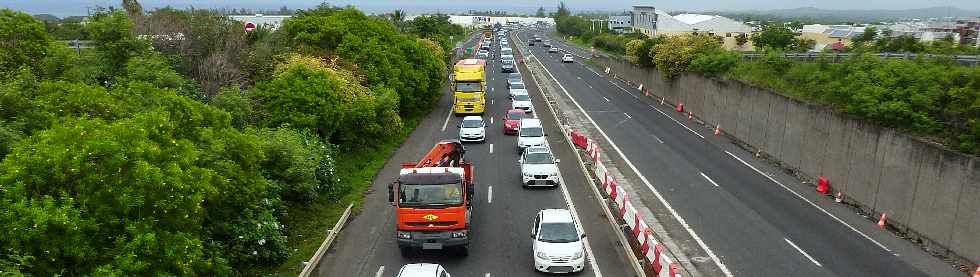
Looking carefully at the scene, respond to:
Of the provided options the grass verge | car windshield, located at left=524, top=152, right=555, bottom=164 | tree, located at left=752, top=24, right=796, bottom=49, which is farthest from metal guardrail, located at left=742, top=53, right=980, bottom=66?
tree, located at left=752, top=24, right=796, bottom=49

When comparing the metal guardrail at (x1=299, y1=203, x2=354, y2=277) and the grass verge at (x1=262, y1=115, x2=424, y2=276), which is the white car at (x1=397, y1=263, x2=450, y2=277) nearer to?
the metal guardrail at (x1=299, y1=203, x2=354, y2=277)

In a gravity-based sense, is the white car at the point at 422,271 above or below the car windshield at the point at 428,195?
below

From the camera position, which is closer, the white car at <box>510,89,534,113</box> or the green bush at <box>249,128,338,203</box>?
the green bush at <box>249,128,338,203</box>

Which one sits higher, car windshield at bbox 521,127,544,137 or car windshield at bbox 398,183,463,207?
car windshield at bbox 398,183,463,207

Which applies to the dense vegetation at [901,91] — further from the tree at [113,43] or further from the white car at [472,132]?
the tree at [113,43]

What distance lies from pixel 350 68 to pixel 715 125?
2495 cm

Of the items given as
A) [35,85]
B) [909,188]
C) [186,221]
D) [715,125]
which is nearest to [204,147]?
[186,221]

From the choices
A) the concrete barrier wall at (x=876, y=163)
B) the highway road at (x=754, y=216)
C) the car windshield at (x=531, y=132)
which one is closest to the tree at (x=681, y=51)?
the concrete barrier wall at (x=876, y=163)

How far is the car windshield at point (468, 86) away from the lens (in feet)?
Answer: 149

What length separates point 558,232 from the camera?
1747 centimetres

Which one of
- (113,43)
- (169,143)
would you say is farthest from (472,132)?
(169,143)

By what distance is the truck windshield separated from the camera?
Answer: 17.2 metres

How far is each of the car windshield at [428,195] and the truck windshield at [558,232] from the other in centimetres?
253

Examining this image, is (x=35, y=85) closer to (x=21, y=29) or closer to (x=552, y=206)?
(x=21, y=29)
